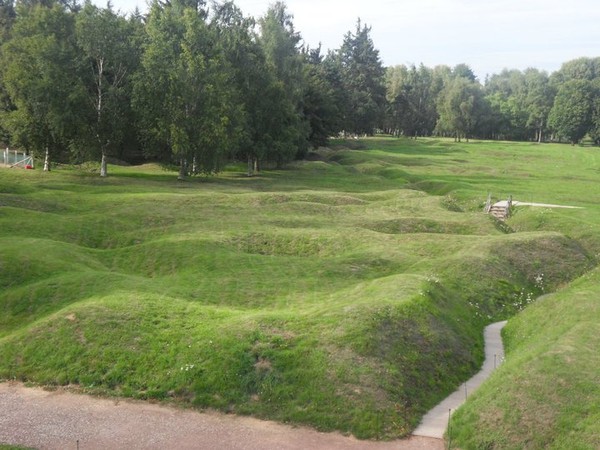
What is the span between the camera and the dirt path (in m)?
19.7

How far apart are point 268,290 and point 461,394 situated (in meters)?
13.9

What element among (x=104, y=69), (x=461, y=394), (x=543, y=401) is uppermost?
(x=104, y=69)

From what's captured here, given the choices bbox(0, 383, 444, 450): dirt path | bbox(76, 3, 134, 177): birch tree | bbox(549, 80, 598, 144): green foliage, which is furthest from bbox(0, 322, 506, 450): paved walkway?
bbox(549, 80, 598, 144): green foliage

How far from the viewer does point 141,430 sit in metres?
20.5

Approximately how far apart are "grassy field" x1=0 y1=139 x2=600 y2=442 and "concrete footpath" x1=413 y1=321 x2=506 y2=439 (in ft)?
1.48

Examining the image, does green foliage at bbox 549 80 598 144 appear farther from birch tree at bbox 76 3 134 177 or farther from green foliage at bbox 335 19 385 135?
birch tree at bbox 76 3 134 177

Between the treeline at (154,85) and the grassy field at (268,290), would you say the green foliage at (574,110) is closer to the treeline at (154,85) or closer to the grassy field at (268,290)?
the treeline at (154,85)

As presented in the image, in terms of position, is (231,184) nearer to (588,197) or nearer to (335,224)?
(335,224)

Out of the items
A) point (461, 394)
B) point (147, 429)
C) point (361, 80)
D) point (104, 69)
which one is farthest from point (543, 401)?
point (361, 80)

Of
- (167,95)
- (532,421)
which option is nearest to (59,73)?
(167,95)

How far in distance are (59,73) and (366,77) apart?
114560 mm

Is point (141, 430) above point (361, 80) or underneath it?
underneath

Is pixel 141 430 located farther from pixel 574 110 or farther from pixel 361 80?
pixel 574 110

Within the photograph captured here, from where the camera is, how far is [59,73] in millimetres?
69688
